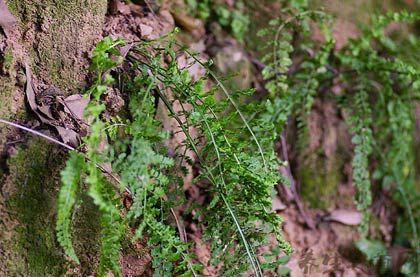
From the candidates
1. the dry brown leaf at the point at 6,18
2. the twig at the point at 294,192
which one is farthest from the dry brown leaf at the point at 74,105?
the twig at the point at 294,192

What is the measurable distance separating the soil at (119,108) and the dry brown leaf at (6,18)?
0.02 metres

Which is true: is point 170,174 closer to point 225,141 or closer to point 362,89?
point 225,141

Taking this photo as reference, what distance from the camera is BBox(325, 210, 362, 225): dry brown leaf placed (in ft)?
9.02

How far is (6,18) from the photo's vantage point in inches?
69.3

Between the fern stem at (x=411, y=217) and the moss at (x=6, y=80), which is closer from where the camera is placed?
the moss at (x=6, y=80)

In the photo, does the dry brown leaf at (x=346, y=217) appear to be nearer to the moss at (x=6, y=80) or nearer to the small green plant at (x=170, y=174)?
the small green plant at (x=170, y=174)

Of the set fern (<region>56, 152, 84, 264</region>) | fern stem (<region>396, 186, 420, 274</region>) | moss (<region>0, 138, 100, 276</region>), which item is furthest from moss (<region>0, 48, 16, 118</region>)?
fern stem (<region>396, 186, 420, 274</region>)

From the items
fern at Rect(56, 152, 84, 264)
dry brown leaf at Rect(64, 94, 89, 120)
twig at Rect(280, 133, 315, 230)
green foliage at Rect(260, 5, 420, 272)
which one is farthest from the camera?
twig at Rect(280, 133, 315, 230)

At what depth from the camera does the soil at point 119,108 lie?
5.53 ft

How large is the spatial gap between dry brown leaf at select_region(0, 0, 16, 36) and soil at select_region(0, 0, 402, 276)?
21 millimetres

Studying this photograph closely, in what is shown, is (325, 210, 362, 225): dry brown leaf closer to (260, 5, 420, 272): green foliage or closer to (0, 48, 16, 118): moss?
(260, 5, 420, 272): green foliage

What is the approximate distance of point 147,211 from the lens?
161 cm

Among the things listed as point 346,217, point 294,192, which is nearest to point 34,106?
point 294,192

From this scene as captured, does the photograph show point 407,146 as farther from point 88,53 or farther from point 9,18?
point 9,18
